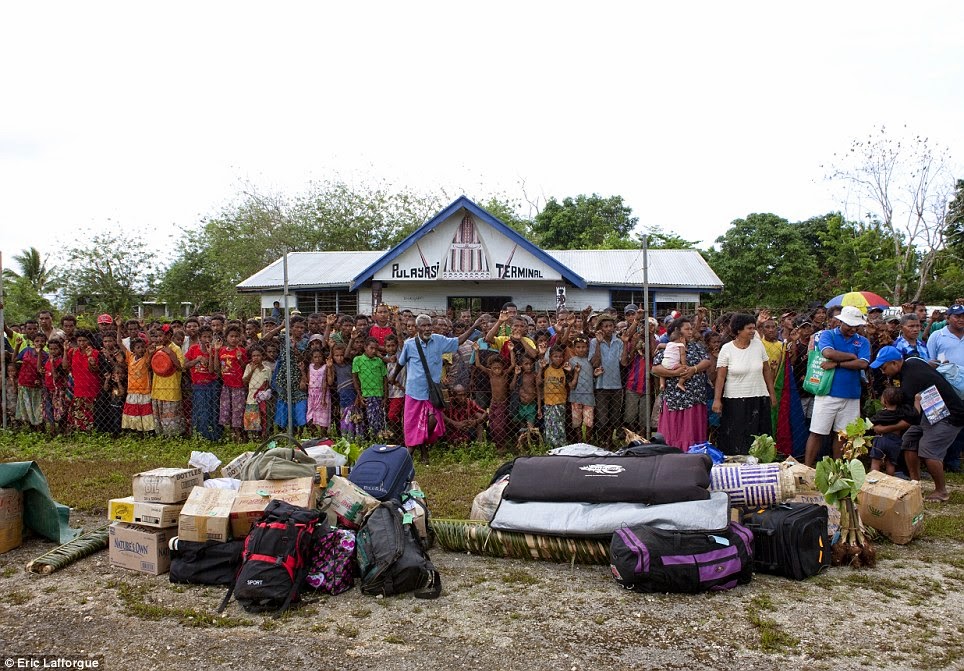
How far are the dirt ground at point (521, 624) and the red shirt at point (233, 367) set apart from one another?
15.1 ft

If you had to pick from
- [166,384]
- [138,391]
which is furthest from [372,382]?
[138,391]

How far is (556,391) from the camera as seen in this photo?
8.63 metres

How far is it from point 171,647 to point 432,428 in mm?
4708

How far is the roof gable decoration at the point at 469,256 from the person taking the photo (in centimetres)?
2022

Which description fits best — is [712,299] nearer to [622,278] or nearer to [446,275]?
[622,278]

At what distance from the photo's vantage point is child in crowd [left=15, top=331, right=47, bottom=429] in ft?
35.1

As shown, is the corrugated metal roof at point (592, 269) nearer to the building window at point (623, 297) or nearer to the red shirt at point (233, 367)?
the building window at point (623, 297)

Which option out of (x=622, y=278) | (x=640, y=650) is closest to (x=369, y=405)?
(x=640, y=650)

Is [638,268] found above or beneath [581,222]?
beneath

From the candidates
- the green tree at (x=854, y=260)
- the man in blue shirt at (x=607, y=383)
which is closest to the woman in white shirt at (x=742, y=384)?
the man in blue shirt at (x=607, y=383)

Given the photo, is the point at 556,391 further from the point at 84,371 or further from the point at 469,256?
the point at 469,256

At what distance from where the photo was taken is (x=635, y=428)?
340 inches

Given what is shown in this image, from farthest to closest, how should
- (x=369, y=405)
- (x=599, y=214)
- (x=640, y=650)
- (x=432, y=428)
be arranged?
(x=599, y=214) → (x=369, y=405) → (x=432, y=428) → (x=640, y=650)

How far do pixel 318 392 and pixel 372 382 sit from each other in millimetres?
858
